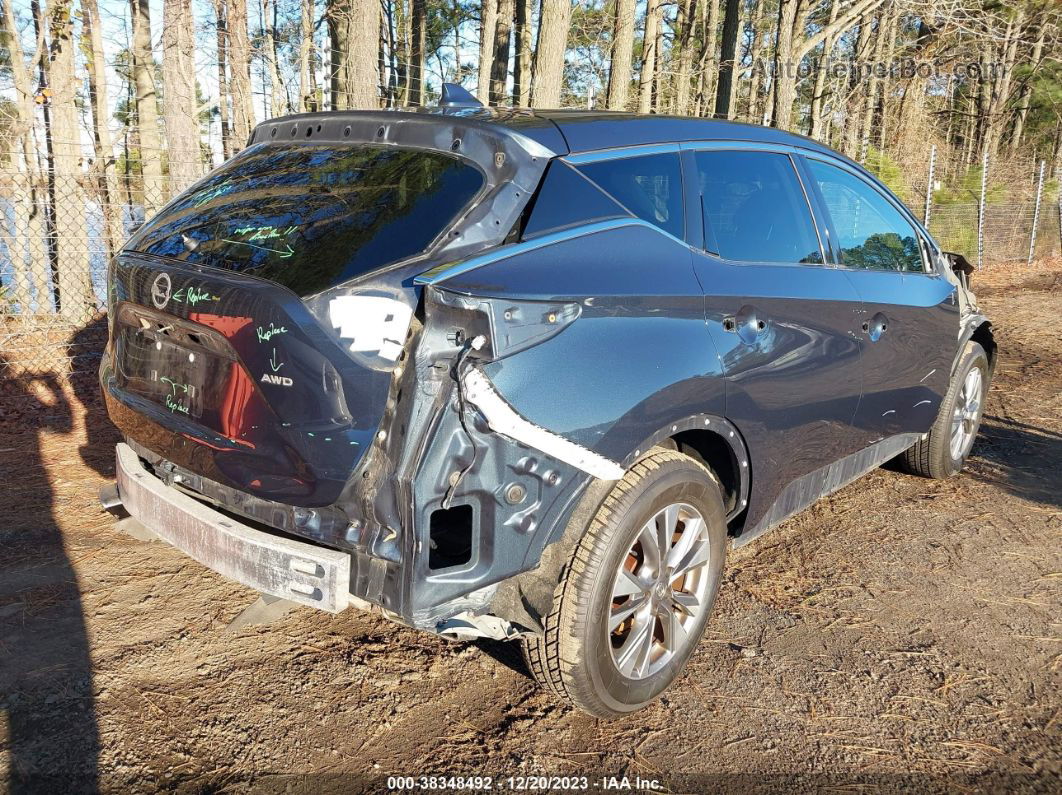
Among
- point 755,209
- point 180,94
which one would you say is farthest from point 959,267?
point 180,94

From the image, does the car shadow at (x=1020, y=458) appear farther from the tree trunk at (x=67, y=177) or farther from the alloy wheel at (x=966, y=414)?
the tree trunk at (x=67, y=177)

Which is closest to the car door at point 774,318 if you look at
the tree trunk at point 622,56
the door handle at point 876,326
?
the door handle at point 876,326

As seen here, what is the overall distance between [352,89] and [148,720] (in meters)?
6.74

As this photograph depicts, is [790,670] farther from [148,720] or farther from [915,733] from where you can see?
[148,720]

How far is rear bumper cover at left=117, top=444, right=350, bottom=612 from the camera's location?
230 centimetres

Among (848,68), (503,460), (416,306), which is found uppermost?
(848,68)

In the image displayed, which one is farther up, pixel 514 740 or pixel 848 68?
pixel 848 68

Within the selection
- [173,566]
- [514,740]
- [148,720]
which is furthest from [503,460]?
[173,566]

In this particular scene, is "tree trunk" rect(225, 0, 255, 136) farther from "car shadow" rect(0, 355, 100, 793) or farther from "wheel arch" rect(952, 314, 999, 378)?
"wheel arch" rect(952, 314, 999, 378)

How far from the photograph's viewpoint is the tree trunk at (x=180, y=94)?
7.82 metres

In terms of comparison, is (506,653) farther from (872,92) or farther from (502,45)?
(872,92)

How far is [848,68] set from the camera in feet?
65.8

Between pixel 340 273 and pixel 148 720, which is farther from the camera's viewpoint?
pixel 148 720

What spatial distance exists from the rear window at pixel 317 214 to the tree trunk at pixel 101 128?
4645 millimetres
